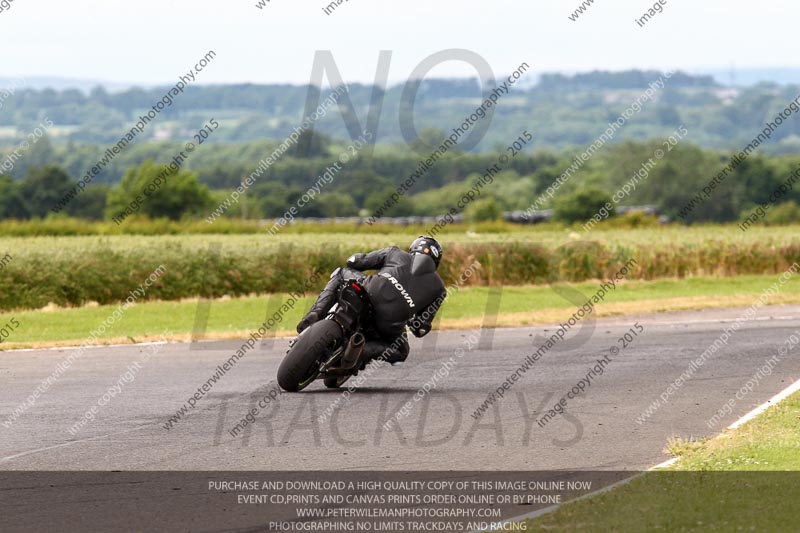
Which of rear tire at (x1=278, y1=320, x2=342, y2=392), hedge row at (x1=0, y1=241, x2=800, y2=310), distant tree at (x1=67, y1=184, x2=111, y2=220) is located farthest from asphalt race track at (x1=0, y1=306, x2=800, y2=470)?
distant tree at (x1=67, y1=184, x2=111, y2=220)

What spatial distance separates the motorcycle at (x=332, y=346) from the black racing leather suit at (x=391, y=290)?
0.43 feet

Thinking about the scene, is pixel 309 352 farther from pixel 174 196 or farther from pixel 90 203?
pixel 90 203

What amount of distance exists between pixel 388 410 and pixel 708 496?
4.73 meters

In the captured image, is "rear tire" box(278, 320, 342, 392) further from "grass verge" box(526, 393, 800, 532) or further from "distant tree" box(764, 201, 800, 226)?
"distant tree" box(764, 201, 800, 226)

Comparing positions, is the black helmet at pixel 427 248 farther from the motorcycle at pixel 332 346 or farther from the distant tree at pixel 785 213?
the distant tree at pixel 785 213

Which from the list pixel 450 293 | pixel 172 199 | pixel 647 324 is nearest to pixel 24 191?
pixel 172 199

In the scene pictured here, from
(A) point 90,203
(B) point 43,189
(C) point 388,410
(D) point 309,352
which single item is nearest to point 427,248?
(D) point 309,352

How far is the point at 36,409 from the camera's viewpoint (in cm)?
1180

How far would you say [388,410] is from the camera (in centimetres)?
1205

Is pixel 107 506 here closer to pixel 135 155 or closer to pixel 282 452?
pixel 282 452

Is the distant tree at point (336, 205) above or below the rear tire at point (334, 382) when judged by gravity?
below

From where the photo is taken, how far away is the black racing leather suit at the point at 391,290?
12.9 m

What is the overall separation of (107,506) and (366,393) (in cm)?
544

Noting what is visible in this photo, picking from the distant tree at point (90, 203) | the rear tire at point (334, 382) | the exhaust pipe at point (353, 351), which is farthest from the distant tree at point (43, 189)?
the exhaust pipe at point (353, 351)
